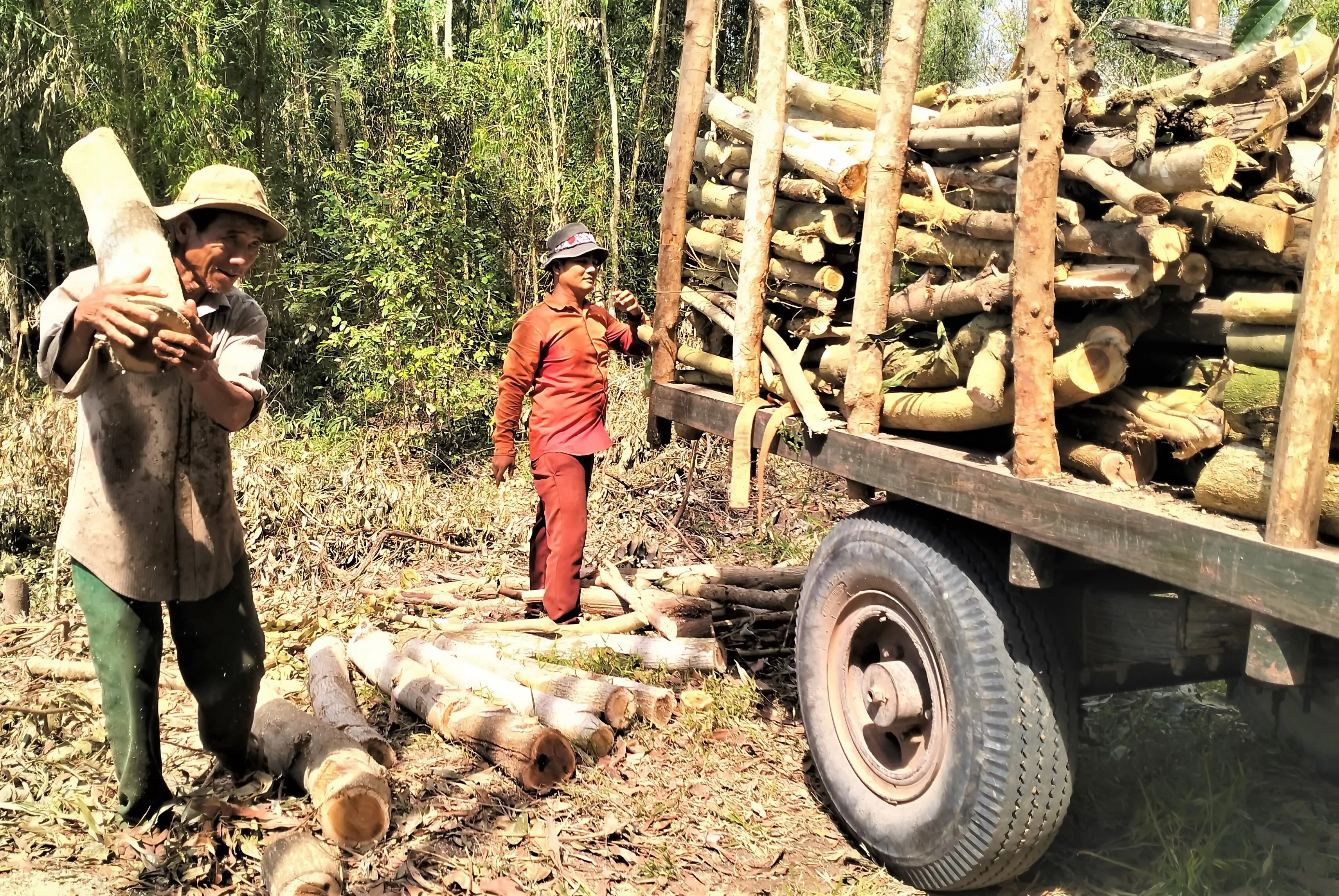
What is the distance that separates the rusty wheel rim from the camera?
10.3 feet

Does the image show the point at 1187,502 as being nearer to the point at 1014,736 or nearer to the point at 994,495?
the point at 994,495

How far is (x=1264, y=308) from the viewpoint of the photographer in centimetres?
222

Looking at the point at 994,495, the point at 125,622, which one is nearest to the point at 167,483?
the point at 125,622

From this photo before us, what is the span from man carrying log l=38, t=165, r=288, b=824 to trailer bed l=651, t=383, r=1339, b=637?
188 centimetres

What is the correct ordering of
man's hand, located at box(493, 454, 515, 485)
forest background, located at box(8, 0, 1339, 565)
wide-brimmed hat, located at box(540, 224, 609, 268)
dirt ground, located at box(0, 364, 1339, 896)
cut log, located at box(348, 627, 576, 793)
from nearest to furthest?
dirt ground, located at box(0, 364, 1339, 896) < cut log, located at box(348, 627, 576, 793) < wide-brimmed hat, located at box(540, 224, 609, 268) < man's hand, located at box(493, 454, 515, 485) < forest background, located at box(8, 0, 1339, 565)

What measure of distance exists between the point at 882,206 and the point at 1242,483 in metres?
1.44

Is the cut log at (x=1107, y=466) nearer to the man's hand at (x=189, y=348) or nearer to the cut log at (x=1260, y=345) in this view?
the cut log at (x=1260, y=345)

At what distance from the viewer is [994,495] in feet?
9.01

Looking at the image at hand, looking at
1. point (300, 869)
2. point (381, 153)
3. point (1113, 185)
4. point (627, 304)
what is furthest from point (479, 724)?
point (381, 153)

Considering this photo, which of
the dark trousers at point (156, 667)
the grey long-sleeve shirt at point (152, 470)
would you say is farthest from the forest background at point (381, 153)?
the grey long-sleeve shirt at point (152, 470)

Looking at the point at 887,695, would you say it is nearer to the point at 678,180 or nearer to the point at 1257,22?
the point at 1257,22

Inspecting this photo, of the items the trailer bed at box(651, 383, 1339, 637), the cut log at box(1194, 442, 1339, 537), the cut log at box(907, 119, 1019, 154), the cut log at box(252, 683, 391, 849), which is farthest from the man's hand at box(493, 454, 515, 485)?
the cut log at box(1194, 442, 1339, 537)

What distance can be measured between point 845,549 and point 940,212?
1093 millimetres

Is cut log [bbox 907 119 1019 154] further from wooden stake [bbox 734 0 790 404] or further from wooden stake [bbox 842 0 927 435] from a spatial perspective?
wooden stake [bbox 734 0 790 404]
